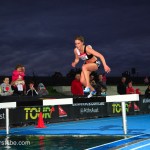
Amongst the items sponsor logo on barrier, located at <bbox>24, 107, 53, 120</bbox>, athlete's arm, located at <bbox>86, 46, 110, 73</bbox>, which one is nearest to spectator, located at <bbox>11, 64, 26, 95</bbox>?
sponsor logo on barrier, located at <bbox>24, 107, 53, 120</bbox>

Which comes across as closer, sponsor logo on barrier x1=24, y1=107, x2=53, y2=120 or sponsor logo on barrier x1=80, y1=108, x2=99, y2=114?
sponsor logo on barrier x1=24, y1=107, x2=53, y2=120

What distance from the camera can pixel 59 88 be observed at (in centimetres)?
3194

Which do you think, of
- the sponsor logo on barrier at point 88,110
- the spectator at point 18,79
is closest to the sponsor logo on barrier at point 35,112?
the spectator at point 18,79

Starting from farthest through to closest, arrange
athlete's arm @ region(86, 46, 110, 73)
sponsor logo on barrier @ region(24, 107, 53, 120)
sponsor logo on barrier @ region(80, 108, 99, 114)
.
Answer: sponsor logo on barrier @ region(80, 108, 99, 114) < sponsor logo on barrier @ region(24, 107, 53, 120) < athlete's arm @ region(86, 46, 110, 73)

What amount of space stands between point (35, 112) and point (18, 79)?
9.27ft

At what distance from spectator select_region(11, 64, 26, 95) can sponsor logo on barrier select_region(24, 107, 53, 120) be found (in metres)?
0.90

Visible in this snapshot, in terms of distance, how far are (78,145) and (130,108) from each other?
13.8m

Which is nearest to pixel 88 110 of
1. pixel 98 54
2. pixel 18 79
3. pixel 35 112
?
pixel 35 112

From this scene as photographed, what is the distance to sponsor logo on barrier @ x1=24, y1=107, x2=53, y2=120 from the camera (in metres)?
15.8

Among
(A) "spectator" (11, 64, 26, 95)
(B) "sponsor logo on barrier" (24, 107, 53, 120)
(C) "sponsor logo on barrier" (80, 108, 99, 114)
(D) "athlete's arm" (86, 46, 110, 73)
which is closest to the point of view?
(D) "athlete's arm" (86, 46, 110, 73)

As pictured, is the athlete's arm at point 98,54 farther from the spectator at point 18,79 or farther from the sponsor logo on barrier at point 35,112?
the sponsor logo on barrier at point 35,112

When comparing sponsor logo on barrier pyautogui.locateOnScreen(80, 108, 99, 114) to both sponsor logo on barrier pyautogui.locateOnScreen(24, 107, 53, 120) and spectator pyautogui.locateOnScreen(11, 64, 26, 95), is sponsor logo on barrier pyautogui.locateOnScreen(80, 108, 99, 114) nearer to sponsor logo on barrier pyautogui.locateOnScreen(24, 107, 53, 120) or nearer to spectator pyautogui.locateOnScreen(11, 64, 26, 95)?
sponsor logo on barrier pyautogui.locateOnScreen(24, 107, 53, 120)

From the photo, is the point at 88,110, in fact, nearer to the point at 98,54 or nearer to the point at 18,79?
the point at 18,79

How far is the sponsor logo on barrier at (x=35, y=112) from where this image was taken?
624 inches
